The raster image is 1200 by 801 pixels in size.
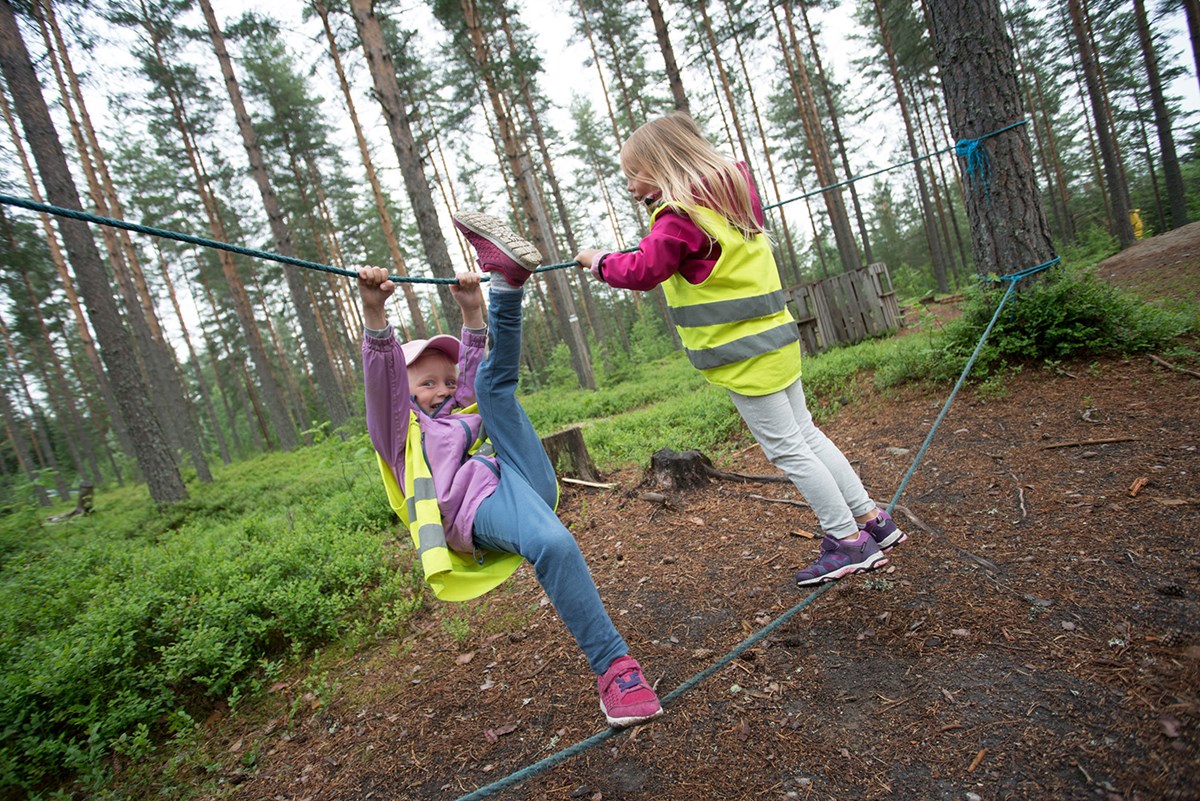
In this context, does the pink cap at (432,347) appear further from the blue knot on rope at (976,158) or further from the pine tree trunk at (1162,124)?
the pine tree trunk at (1162,124)

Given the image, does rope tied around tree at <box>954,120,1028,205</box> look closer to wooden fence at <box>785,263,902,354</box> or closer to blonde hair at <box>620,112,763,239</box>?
blonde hair at <box>620,112,763,239</box>

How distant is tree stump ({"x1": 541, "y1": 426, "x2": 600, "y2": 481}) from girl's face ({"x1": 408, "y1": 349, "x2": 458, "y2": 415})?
3.07 metres

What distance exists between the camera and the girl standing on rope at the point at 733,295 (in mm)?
2334

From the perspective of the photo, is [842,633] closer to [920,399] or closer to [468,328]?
[468,328]

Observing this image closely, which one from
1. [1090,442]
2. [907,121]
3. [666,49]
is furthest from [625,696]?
[907,121]

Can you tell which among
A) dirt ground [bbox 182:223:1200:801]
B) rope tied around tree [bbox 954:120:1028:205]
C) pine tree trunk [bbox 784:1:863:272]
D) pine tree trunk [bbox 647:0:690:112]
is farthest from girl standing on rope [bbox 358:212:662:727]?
pine tree trunk [bbox 784:1:863:272]

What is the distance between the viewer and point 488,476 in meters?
2.20

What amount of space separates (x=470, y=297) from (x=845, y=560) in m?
2.01

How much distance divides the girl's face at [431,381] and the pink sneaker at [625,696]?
1.29 meters

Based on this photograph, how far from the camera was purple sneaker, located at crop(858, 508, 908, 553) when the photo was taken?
8.55ft

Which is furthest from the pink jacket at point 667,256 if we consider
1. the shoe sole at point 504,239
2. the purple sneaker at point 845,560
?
the purple sneaker at point 845,560

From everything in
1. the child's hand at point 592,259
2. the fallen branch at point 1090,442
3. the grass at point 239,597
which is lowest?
the fallen branch at point 1090,442

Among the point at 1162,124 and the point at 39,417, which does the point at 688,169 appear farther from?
the point at 39,417

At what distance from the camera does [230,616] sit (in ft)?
10.9
